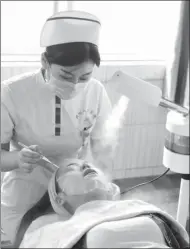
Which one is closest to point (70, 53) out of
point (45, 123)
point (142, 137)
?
point (45, 123)

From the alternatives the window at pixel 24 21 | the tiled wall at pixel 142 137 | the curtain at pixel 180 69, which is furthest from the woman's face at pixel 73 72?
the curtain at pixel 180 69

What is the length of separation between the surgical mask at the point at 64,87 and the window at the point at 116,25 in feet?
0.34

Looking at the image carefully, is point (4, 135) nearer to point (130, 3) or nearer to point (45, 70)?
point (45, 70)

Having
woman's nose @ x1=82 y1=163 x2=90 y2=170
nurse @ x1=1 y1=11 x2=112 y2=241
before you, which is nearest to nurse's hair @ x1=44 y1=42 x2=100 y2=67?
nurse @ x1=1 y1=11 x2=112 y2=241

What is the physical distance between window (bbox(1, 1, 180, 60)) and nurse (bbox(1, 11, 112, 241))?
106 millimetres

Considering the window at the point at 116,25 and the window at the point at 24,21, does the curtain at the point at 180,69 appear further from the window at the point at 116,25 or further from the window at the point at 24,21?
the window at the point at 24,21

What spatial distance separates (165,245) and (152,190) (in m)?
0.58

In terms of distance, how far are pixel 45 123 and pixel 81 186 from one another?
0.19 metres

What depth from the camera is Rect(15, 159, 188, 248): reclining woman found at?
0.58m

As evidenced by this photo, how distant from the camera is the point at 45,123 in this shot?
0.85 meters

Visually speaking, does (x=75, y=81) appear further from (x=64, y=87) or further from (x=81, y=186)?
(x=81, y=186)

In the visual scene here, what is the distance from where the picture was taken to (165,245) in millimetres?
608

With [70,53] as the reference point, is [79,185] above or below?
below

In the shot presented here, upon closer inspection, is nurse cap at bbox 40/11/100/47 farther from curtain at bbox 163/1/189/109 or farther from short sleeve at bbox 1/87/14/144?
curtain at bbox 163/1/189/109
